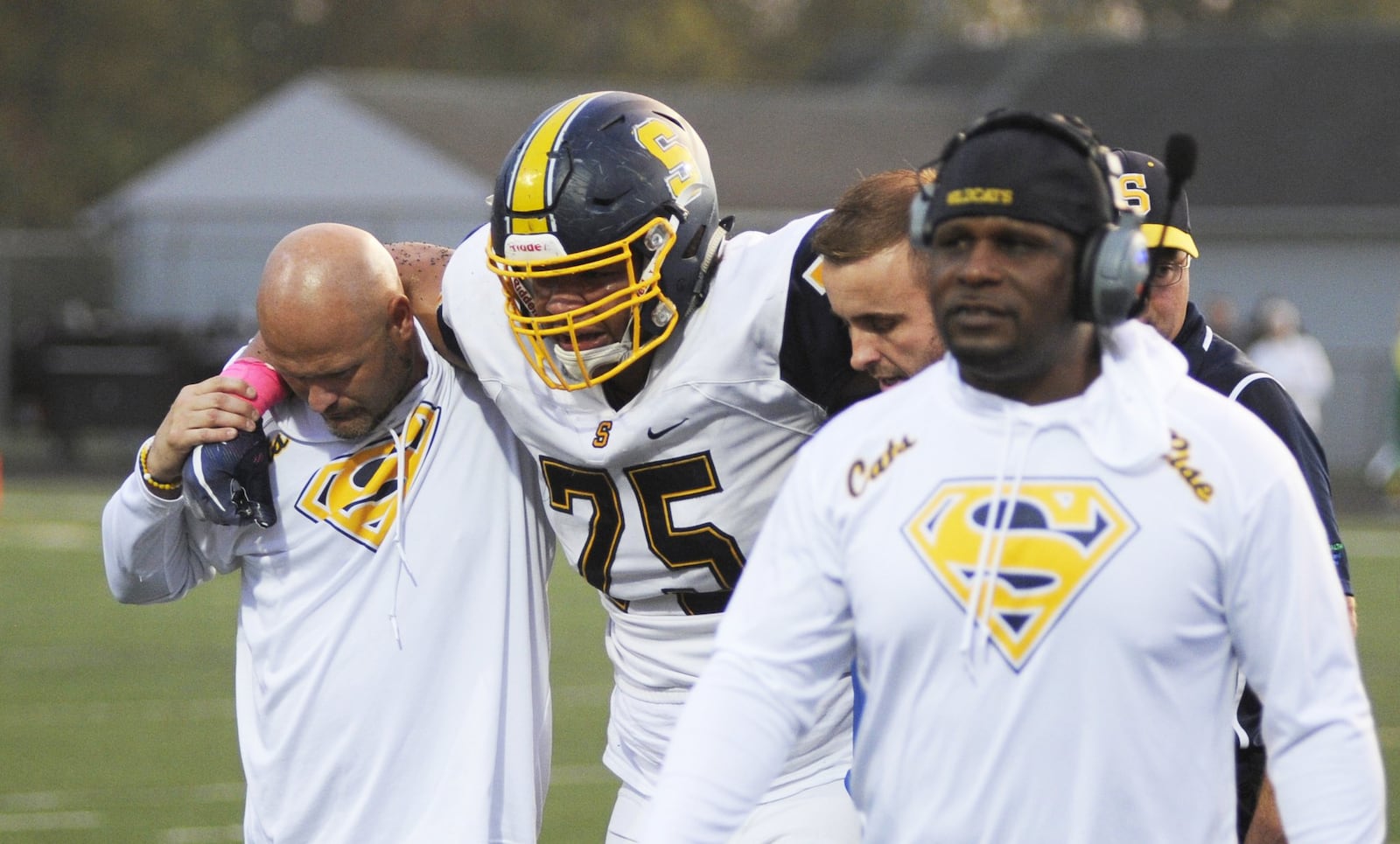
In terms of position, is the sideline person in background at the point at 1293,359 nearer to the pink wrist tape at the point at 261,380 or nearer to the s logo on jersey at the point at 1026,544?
the pink wrist tape at the point at 261,380

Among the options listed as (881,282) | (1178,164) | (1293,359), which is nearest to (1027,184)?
(1178,164)

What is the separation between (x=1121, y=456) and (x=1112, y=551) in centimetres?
12

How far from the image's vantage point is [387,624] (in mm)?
3812

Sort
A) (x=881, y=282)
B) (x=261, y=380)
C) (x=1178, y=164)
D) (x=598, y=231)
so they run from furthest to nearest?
(x=261, y=380)
(x=598, y=231)
(x=881, y=282)
(x=1178, y=164)

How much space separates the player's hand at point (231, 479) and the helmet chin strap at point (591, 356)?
Answer: 1.98ft

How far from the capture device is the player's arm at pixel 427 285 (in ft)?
12.9

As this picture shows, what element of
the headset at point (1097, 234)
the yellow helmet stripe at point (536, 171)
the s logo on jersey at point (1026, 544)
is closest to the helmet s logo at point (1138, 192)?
the yellow helmet stripe at point (536, 171)

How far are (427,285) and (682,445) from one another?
677 mm

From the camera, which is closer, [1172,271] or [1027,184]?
[1027,184]

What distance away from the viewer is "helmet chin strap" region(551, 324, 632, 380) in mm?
3586

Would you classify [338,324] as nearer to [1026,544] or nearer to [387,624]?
[387,624]

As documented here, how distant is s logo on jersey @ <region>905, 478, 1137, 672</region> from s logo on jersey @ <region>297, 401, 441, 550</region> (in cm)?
161

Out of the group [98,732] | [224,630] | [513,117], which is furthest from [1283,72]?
[98,732]

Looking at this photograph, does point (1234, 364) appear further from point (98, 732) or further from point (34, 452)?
point (34, 452)
